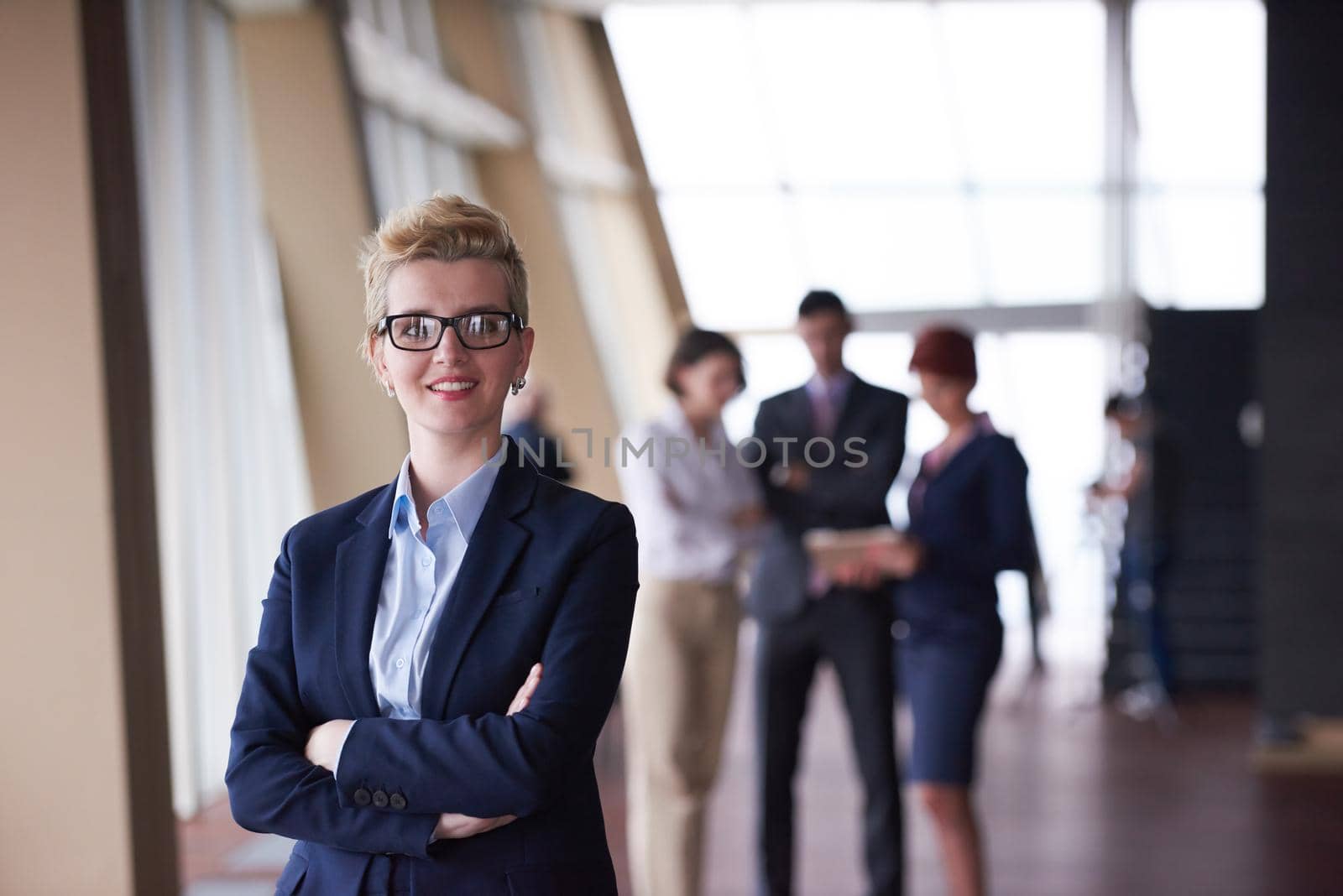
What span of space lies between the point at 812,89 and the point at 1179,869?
8.71 m

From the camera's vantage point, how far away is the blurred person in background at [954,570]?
117 inches

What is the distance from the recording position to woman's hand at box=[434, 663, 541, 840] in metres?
1.23

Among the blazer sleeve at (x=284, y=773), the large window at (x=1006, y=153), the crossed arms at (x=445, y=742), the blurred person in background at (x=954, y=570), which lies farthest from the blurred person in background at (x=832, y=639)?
the large window at (x=1006, y=153)

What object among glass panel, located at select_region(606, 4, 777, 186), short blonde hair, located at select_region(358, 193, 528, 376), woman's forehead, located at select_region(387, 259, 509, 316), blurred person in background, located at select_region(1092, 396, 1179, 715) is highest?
glass panel, located at select_region(606, 4, 777, 186)

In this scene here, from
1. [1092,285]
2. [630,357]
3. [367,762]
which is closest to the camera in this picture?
[367,762]

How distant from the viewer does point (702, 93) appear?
34.7 feet

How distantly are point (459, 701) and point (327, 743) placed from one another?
13cm

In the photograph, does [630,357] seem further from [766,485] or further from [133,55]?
[133,55]

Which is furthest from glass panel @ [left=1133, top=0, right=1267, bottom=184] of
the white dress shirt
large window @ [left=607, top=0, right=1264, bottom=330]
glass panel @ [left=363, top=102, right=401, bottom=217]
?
glass panel @ [left=363, top=102, right=401, bottom=217]

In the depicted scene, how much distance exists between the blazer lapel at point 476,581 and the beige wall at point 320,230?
236 millimetres

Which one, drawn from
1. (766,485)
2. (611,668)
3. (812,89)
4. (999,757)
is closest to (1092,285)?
(812,89)

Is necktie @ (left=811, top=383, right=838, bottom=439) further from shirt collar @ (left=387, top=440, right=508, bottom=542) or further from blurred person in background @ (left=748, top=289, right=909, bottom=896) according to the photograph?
shirt collar @ (left=387, top=440, right=508, bottom=542)

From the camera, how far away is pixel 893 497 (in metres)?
2.98

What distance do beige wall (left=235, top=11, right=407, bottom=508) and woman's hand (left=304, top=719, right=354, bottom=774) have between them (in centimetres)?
31
